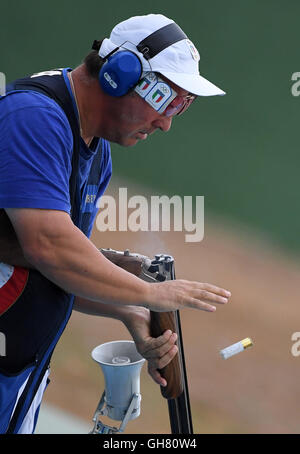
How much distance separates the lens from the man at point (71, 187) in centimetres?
78

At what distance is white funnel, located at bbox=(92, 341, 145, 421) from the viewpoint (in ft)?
3.80

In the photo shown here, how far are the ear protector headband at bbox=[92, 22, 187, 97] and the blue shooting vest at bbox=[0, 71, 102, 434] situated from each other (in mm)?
86

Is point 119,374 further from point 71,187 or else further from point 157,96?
point 157,96

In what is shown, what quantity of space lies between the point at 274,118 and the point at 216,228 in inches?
20.9

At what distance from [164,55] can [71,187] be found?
32 cm

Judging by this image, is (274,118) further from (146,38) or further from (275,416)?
(275,416)

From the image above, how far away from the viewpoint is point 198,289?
0.86 m

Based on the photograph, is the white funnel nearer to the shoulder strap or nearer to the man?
the man

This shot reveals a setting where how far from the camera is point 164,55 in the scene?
898mm

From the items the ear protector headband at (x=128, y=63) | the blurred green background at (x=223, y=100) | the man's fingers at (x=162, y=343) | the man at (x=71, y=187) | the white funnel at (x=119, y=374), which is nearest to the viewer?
the man at (x=71, y=187)

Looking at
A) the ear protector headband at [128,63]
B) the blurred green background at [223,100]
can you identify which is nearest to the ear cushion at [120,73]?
the ear protector headband at [128,63]

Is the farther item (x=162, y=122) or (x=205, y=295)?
(x=162, y=122)

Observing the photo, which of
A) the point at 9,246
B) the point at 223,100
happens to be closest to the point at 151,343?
the point at 9,246

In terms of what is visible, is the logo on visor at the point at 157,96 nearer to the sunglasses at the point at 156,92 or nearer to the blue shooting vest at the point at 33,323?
the sunglasses at the point at 156,92
